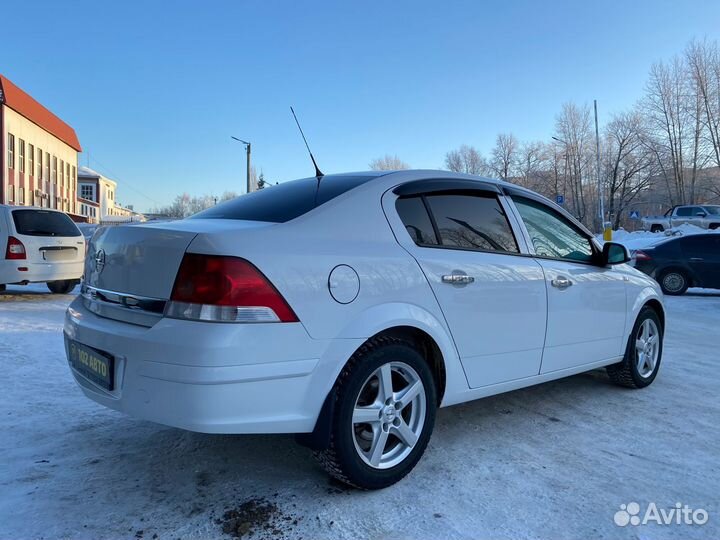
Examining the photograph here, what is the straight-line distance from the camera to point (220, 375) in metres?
2.14

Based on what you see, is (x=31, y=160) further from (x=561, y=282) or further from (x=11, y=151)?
(x=561, y=282)

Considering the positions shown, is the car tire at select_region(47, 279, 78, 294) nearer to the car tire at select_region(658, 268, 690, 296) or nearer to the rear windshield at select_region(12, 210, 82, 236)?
the rear windshield at select_region(12, 210, 82, 236)

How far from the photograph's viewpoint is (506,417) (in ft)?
12.2

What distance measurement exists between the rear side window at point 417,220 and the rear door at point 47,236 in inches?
311

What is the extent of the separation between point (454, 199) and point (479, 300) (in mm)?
643

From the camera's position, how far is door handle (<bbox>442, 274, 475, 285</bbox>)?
2.88 meters

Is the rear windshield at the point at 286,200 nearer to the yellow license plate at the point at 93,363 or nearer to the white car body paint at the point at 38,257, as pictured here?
the yellow license plate at the point at 93,363

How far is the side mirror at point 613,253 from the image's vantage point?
4.03m

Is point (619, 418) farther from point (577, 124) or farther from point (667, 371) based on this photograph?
point (577, 124)

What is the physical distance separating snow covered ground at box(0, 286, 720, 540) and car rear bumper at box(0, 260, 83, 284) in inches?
Answer: 196

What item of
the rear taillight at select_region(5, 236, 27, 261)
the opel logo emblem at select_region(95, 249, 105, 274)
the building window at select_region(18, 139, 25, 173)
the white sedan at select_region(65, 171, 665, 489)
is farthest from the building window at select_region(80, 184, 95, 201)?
the white sedan at select_region(65, 171, 665, 489)

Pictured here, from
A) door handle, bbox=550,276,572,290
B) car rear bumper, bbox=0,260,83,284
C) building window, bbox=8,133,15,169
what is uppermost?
building window, bbox=8,133,15,169

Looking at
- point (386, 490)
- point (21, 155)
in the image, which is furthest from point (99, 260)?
point (21, 155)

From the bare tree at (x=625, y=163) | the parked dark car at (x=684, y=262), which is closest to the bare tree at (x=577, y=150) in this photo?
the bare tree at (x=625, y=163)
